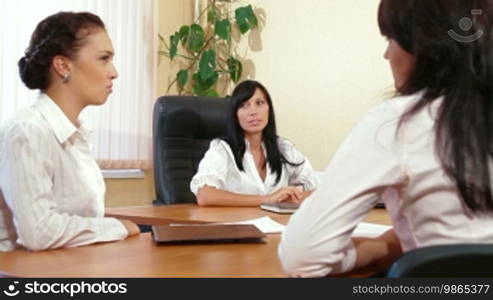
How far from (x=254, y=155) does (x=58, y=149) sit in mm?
1614

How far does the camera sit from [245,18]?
12.2 ft

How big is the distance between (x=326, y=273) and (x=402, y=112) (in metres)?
0.29

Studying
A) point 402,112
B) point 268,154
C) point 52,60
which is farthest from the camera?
point 268,154

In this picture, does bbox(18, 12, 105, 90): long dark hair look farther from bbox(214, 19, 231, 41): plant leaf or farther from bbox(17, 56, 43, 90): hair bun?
bbox(214, 19, 231, 41): plant leaf

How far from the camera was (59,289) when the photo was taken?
890 mm

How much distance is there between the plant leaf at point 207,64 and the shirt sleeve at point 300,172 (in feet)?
3.19

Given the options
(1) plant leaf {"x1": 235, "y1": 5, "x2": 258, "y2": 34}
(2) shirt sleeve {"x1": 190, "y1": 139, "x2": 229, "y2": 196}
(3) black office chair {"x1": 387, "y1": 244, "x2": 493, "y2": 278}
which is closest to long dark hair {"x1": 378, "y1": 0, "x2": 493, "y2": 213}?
(3) black office chair {"x1": 387, "y1": 244, "x2": 493, "y2": 278}

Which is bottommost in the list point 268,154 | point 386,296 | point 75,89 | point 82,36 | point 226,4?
point 268,154

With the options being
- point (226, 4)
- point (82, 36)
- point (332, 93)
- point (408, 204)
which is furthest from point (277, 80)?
point (408, 204)

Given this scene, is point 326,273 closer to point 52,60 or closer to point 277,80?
point 52,60

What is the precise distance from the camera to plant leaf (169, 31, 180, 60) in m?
3.74

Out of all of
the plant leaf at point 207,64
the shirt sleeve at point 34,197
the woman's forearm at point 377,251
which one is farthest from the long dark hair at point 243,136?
the woman's forearm at point 377,251

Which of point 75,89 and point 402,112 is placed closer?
point 402,112

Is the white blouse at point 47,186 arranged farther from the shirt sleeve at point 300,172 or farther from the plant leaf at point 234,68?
the plant leaf at point 234,68
